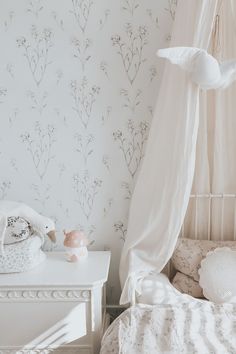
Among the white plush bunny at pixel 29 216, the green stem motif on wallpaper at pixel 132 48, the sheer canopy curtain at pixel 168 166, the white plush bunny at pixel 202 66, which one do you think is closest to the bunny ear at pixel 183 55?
the white plush bunny at pixel 202 66

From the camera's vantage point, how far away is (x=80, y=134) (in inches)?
95.6

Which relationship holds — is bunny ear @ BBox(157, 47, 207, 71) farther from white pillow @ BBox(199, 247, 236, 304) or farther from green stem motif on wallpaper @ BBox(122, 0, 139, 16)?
white pillow @ BBox(199, 247, 236, 304)

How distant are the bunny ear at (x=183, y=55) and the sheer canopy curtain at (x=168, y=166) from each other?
10 centimetres

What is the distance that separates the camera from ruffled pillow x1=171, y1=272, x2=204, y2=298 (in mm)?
2242

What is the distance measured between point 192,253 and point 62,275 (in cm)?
77

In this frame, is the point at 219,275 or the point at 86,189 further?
the point at 86,189

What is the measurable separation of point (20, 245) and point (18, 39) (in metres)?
1.22

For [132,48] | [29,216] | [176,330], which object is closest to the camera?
[176,330]

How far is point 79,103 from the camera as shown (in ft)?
7.88

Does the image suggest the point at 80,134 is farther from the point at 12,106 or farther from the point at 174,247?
the point at 174,247

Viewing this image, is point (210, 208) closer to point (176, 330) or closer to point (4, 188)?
point (176, 330)

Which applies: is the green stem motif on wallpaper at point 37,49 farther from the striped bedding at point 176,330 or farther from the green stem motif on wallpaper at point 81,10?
the striped bedding at point 176,330

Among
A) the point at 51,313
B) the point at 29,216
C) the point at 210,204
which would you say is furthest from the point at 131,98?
the point at 51,313

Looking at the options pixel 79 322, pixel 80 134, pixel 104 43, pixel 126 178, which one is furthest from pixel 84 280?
pixel 104 43
